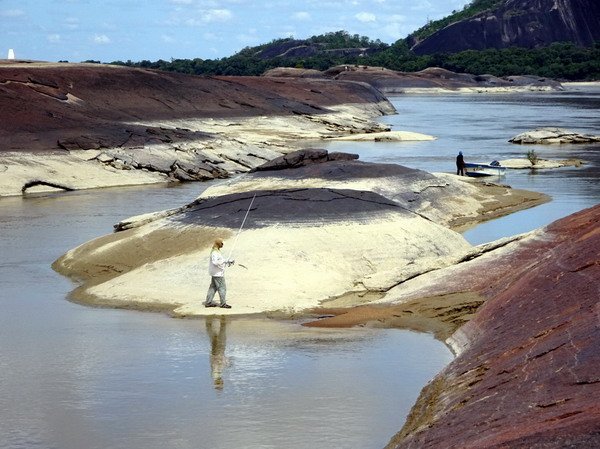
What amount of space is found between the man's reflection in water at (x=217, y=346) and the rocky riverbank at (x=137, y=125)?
24.7m

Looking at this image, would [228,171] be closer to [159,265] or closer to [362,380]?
[159,265]

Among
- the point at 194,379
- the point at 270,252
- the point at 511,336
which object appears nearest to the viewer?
the point at 511,336

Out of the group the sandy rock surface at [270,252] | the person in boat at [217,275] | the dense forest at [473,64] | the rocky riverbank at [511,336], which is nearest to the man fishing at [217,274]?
the person in boat at [217,275]

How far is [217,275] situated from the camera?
20.3m

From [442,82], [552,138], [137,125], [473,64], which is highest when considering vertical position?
[473,64]

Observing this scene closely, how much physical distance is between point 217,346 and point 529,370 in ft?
24.0

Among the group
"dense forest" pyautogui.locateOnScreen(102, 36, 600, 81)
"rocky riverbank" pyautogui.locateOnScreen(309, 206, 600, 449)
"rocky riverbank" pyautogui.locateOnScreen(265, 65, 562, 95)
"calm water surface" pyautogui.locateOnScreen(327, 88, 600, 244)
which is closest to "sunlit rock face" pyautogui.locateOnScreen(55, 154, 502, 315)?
"rocky riverbank" pyautogui.locateOnScreen(309, 206, 600, 449)

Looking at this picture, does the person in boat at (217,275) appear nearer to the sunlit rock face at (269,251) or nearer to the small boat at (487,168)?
the sunlit rock face at (269,251)

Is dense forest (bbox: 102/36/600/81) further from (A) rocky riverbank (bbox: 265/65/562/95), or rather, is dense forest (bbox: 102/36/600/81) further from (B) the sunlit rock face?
(B) the sunlit rock face

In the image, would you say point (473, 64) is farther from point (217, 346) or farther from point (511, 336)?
point (511, 336)

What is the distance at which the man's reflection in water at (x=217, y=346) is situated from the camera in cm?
1669

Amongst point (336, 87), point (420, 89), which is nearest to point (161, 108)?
point (336, 87)

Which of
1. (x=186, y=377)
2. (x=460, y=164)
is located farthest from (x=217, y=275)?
(x=460, y=164)

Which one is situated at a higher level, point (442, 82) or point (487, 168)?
point (442, 82)
